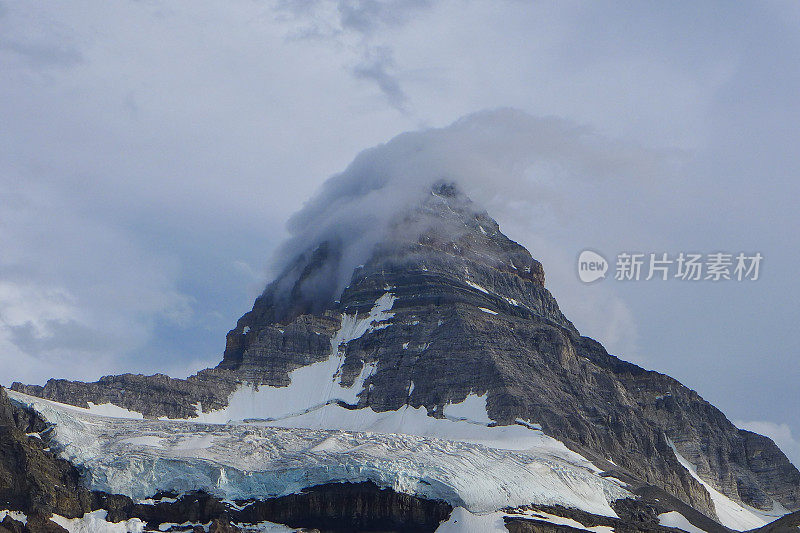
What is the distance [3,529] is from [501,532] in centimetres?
6624

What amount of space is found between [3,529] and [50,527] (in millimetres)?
9924

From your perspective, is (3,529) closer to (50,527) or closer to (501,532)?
(50,527)

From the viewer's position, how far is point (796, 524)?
200m

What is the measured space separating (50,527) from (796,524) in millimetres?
101873

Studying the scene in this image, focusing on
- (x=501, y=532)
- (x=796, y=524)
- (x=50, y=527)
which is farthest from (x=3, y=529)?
(x=796, y=524)

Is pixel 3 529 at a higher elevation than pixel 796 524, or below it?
below

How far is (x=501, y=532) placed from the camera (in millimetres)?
199875

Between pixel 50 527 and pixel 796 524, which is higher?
pixel 796 524

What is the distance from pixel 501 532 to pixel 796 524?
1590 inches

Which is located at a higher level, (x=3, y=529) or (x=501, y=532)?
(x=501, y=532)

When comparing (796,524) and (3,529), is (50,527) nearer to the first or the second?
(3,529)

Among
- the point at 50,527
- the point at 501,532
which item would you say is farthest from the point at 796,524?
the point at 50,527

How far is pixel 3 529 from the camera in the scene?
189875 millimetres
